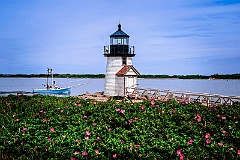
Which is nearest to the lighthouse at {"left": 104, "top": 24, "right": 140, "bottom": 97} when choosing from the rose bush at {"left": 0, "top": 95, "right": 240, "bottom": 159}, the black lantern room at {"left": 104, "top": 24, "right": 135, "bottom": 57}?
the black lantern room at {"left": 104, "top": 24, "right": 135, "bottom": 57}

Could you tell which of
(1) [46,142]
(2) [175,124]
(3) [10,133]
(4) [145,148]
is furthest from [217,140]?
(3) [10,133]

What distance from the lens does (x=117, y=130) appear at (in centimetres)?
1066

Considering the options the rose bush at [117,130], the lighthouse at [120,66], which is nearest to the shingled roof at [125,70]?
the lighthouse at [120,66]

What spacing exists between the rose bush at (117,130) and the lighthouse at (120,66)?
54.7ft

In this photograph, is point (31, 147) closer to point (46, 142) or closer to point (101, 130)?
point (46, 142)

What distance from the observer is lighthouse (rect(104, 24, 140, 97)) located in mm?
30734

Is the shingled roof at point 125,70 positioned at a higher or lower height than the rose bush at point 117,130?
higher

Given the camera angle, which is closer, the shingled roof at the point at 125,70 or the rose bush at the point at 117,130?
the rose bush at the point at 117,130

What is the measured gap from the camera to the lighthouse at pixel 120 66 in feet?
101

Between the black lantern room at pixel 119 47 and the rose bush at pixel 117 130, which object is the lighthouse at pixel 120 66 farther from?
the rose bush at pixel 117 130

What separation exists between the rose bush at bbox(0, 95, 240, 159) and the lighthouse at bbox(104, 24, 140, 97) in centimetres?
1667

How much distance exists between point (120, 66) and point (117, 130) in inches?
828

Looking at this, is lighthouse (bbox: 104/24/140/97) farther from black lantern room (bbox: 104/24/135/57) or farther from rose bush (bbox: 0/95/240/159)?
rose bush (bbox: 0/95/240/159)

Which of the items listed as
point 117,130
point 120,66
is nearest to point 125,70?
point 120,66
